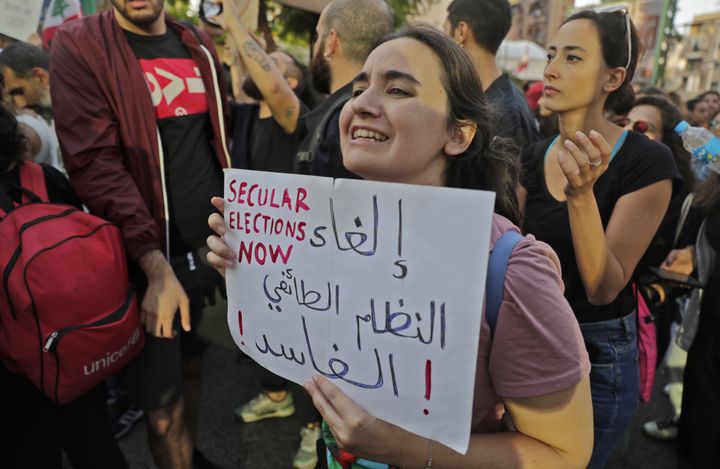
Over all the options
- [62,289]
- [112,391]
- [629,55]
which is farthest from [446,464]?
[112,391]

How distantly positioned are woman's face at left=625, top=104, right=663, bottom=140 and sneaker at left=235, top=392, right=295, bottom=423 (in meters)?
2.75

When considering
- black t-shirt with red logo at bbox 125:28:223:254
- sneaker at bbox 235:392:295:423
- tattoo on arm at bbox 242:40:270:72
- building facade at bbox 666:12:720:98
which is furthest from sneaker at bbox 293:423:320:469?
building facade at bbox 666:12:720:98

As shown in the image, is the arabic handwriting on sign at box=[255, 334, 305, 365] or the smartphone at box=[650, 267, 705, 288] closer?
the arabic handwriting on sign at box=[255, 334, 305, 365]

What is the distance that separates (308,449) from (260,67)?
2.04 m

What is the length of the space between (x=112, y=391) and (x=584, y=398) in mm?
3203

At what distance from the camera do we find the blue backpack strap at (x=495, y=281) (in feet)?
3.10

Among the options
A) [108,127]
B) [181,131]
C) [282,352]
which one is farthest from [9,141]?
[282,352]

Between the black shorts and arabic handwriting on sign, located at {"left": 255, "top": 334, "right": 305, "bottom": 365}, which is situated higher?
arabic handwriting on sign, located at {"left": 255, "top": 334, "right": 305, "bottom": 365}

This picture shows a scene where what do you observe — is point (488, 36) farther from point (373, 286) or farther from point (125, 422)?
point (125, 422)

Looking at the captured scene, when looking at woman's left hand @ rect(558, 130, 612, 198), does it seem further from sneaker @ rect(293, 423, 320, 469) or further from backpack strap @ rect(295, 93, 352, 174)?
sneaker @ rect(293, 423, 320, 469)

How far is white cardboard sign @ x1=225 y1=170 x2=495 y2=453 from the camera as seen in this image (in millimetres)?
851

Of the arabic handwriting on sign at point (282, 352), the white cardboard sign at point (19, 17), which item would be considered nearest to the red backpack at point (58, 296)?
the arabic handwriting on sign at point (282, 352)

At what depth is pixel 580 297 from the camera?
5.73 ft

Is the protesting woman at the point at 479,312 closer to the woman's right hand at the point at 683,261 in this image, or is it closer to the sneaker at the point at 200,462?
the sneaker at the point at 200,462
